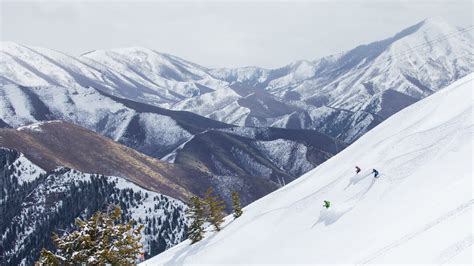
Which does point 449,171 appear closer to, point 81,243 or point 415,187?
point 415,187

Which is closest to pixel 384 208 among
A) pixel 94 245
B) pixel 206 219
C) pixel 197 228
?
pixel 94 245

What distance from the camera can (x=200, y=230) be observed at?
7056 cm

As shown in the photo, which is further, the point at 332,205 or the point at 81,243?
the point at 332,205

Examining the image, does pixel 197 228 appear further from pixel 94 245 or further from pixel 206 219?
pixel 94 245

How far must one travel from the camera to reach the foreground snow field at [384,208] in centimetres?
3186

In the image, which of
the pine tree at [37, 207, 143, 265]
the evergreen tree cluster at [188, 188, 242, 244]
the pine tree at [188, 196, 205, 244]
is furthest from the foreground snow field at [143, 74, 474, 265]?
the pine tree at [37, 207, 143, 265]

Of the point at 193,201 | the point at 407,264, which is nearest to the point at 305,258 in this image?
the point at 407,264

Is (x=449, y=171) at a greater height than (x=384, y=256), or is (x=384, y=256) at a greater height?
(x=449, y=171)

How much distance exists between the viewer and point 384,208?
39.8 meters

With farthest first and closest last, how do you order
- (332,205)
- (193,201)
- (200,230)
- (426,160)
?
(193,201)
(200,230)
(332,205)
(426,160)

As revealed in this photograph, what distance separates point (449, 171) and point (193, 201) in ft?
146

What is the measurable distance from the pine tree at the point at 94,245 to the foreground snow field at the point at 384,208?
1482cm

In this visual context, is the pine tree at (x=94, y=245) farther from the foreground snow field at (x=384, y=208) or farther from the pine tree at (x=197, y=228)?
the pine tree at (x=197, y=228)

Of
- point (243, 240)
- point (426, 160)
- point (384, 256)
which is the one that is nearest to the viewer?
point (384, 256)
